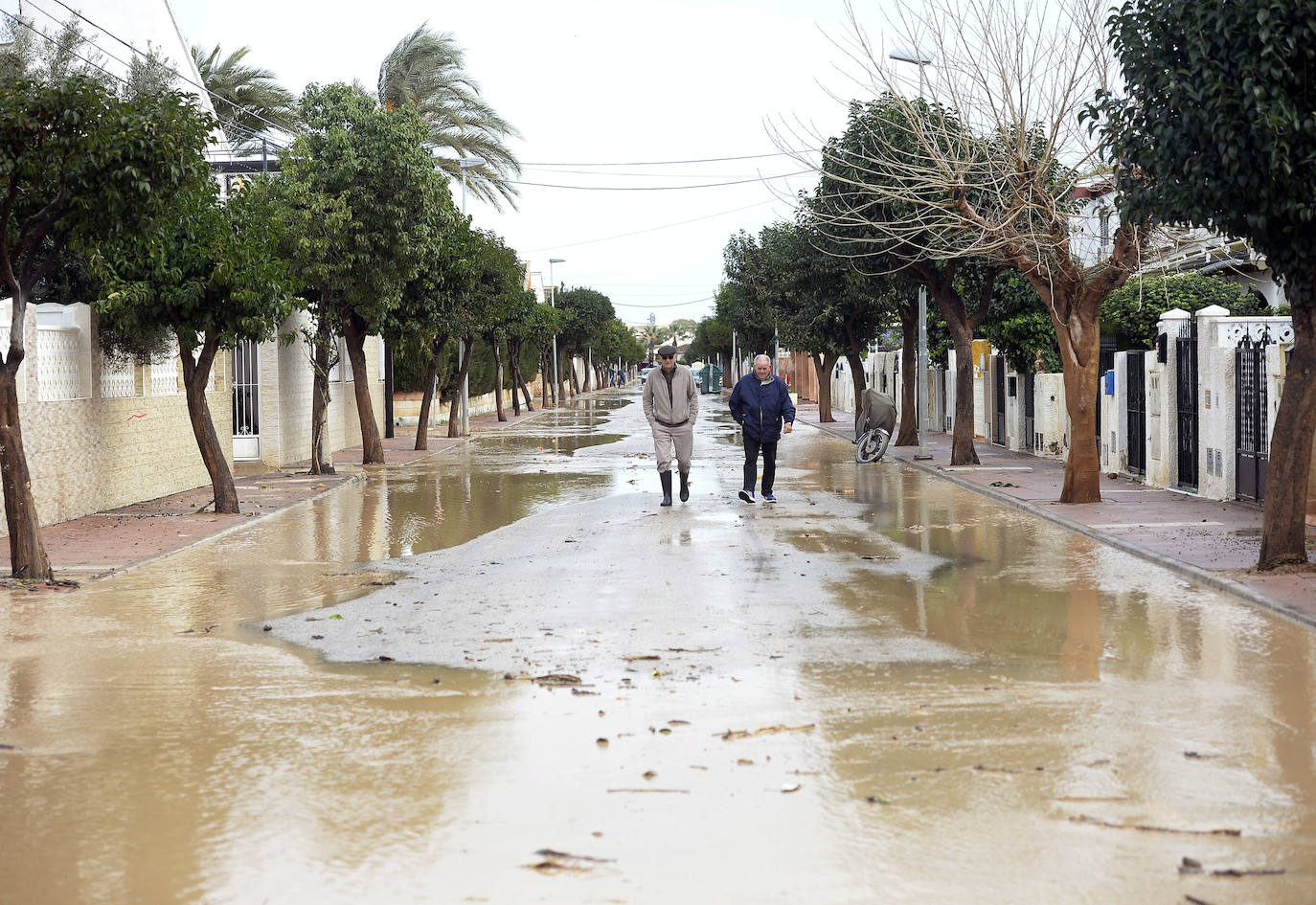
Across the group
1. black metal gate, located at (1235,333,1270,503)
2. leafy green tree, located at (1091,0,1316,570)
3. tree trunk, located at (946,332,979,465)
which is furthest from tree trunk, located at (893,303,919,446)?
leafy green tree, located at (1091,0,1316,570)

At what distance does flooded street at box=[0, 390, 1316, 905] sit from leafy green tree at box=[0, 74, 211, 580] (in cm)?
141

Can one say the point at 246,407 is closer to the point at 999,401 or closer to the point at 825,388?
the point at 999,401

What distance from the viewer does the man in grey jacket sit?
17.0 metres

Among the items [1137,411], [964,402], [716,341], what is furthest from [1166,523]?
[716,341]

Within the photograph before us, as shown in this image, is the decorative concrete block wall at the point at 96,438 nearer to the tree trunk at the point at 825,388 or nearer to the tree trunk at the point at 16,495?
the tree trunk at the point at 16,495

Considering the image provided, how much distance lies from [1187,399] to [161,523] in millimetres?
13105

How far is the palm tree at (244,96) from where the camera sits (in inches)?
1198

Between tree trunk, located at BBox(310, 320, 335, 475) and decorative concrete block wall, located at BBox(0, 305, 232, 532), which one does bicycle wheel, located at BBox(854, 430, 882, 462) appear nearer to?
tree trunk, located at BBox(310, 320, 335, 475)

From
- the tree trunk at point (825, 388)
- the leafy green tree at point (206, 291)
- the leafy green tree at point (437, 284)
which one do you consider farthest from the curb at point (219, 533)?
the tree trunk at point (825, 388)

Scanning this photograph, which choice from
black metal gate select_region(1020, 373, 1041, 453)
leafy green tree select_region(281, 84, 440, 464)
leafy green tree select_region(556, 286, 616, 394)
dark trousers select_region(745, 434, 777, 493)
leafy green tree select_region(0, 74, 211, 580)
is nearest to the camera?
leafy green tree select_region(0, 74, 211, 580)

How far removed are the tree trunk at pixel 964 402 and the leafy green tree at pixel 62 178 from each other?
1491cm

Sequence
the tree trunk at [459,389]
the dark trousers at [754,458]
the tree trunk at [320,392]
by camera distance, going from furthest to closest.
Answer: the tree trunk at [459,389] → the tree trunk at [320,392] → the dark trousers at [754,458]

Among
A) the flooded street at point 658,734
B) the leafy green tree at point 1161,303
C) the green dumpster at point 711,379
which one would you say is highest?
the leafy green tree at point 1161,303

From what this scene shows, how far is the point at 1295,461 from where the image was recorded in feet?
36.0
